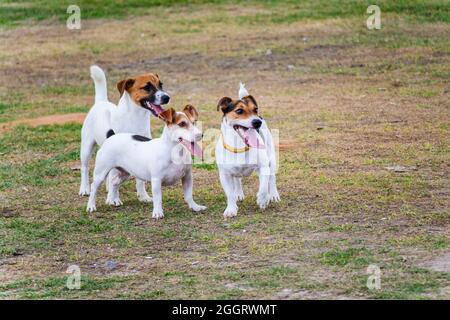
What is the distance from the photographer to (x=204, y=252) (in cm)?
823

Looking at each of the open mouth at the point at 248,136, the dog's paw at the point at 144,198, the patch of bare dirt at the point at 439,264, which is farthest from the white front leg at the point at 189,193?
the patch of bare dirt at the point at 439,264

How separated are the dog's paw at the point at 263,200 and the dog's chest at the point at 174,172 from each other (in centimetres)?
64

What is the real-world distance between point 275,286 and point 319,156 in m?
4.59

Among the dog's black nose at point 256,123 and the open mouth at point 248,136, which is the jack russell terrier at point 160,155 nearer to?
the open mouth at point 248,136

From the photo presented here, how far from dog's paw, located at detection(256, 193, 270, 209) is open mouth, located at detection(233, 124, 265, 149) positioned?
39cm

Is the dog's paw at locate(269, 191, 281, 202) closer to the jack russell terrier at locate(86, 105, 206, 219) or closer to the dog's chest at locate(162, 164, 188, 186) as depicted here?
the jack russell terrier at locate(86, 105, 206, 219)

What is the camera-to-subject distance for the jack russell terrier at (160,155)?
30.2 ft

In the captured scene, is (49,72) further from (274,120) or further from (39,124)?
(274,120)

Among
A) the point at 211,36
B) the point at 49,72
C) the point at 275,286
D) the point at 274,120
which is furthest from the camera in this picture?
the point at 211,36

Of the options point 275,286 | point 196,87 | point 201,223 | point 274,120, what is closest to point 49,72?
point 196,87

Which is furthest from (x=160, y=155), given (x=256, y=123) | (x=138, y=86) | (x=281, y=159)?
(x=281, y=159)

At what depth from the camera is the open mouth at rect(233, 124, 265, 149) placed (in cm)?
924

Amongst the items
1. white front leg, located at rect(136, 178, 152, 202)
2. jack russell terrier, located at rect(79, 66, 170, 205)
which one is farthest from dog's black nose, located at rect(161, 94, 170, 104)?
white front leg, located at rect(136, 178, 152, 202)

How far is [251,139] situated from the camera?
30.4ft
